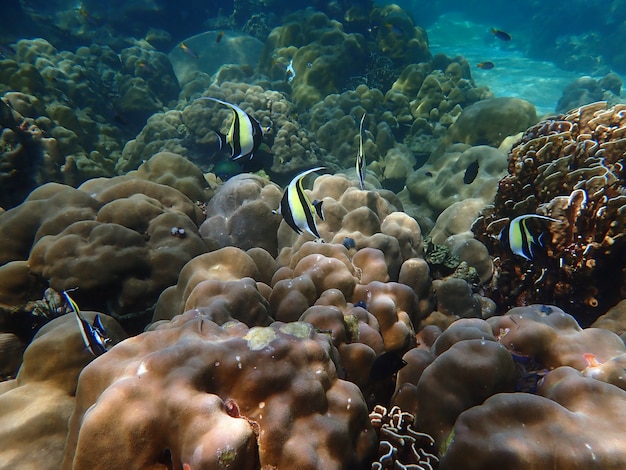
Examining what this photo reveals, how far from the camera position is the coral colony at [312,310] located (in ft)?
5.45

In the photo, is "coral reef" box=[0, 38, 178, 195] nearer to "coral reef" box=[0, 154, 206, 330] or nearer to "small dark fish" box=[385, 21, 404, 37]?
"coral reef" box=[0, 154, 206, 330]

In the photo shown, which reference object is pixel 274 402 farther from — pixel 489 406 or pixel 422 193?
pixel 422 193

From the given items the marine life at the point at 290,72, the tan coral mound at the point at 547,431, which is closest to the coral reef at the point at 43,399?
the tan coral mound at the point at 547,431

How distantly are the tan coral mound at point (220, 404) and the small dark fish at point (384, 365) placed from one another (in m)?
0.43

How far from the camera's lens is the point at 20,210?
3.89m

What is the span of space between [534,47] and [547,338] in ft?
125

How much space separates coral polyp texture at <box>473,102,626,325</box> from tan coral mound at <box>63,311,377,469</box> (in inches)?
118

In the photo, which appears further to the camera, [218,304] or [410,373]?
[410,373]

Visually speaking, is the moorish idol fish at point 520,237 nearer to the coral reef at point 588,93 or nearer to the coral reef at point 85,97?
the coral reef at point 85,97

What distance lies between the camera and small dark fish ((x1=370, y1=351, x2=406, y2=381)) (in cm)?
229

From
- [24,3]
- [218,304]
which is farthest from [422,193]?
[24,3]

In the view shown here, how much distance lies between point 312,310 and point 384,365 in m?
0.62

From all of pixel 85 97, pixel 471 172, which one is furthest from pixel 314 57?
pixel 471 172

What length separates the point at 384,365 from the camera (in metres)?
2.32
